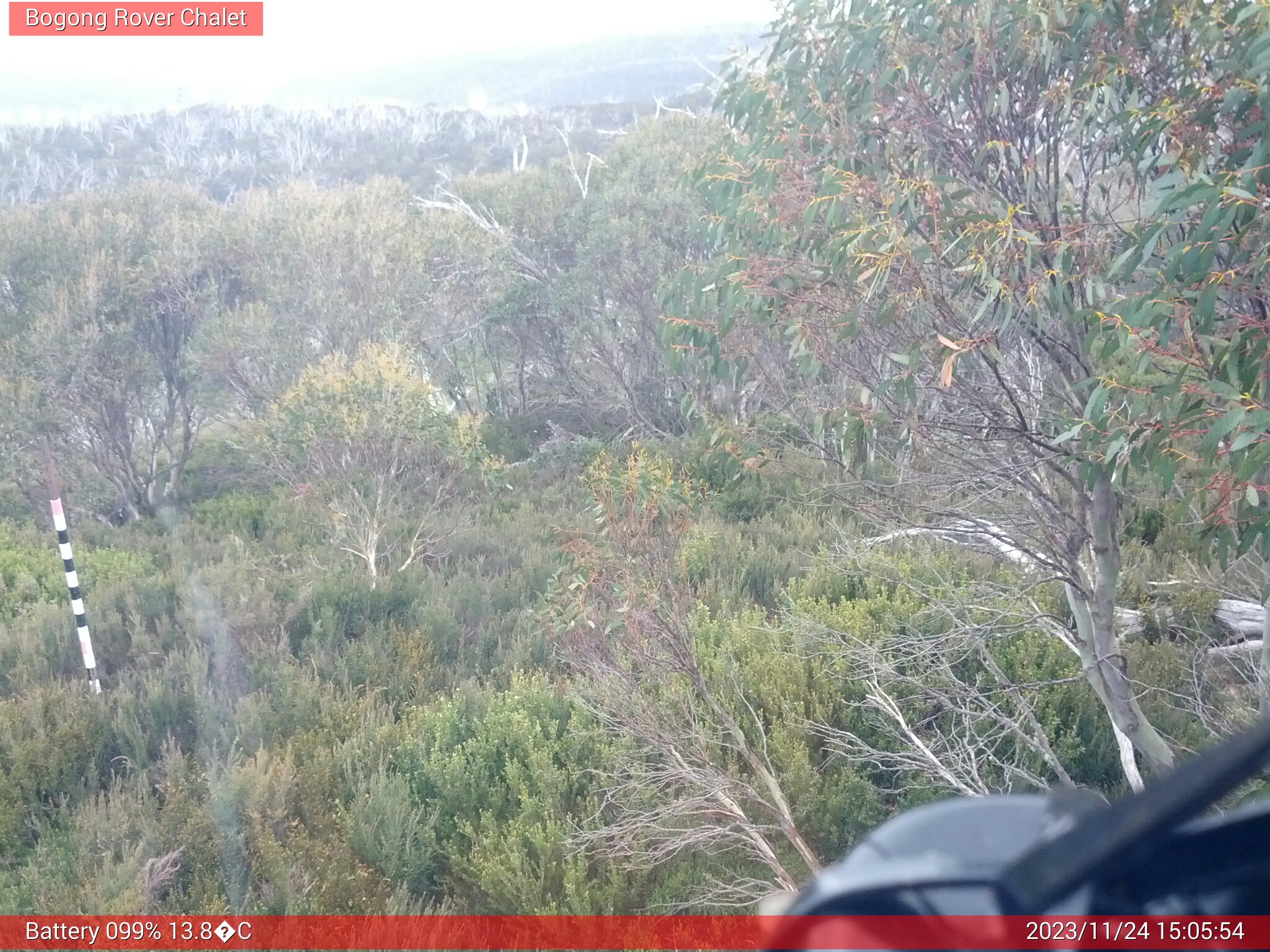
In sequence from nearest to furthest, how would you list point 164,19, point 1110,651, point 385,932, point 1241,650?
1. point 385,932
2. point 1110,651
3. point 1241,650
4. point 164,19

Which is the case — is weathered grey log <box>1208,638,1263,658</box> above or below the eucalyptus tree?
below

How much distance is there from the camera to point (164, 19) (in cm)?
519

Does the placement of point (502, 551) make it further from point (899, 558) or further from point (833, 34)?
point (833, 34)

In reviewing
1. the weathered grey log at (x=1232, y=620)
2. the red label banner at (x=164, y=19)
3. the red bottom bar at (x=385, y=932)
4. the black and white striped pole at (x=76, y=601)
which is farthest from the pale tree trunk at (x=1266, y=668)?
the black and white striped pole at (x=76, y=601)

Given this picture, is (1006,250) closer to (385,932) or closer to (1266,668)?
(1266,668)

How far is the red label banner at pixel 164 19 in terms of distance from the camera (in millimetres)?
5195

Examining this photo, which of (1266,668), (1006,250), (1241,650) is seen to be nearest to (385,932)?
(1006,250)

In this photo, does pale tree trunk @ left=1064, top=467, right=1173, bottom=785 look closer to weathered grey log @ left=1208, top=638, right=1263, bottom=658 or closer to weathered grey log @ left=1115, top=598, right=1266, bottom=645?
weathered grey log @ left=1208, top=638, right=1263, bottom=658

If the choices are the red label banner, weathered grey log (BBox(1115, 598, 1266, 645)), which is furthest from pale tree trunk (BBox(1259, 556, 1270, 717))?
the red label banner

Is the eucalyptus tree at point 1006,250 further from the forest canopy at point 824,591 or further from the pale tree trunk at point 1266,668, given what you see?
the pale tree trunk at point 1266,668

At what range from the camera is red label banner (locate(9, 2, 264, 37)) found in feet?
17.0

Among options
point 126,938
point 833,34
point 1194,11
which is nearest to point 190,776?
point 126,938

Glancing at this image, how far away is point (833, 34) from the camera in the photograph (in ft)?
14.6

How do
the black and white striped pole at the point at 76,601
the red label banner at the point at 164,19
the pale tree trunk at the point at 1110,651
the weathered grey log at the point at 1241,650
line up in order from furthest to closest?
the black and white striped pole at the point at 76,601
the red label banner at the point at 164,19
the weathered grey log at the point at 1241,650
the pale tree trunk at the point at 1110,651
